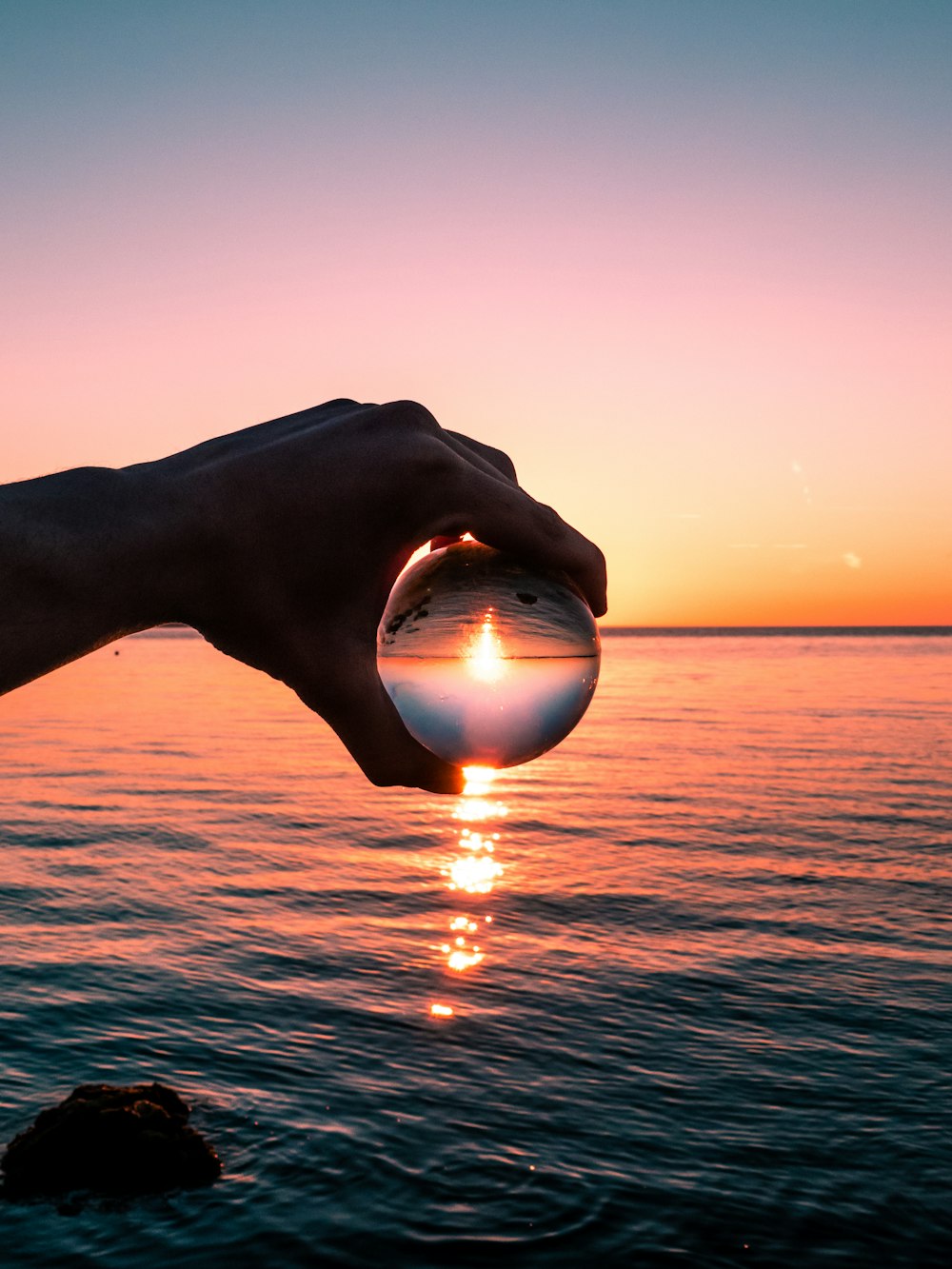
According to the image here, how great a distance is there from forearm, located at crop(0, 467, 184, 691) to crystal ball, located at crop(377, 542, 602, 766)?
66 cm

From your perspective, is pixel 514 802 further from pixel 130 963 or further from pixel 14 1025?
pixel 14 1025

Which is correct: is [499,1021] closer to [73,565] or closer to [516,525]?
[516,525]

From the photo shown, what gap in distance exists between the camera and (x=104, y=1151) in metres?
7.20

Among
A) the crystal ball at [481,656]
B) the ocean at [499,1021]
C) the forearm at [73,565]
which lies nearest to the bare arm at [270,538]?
the forearm at [73,565]

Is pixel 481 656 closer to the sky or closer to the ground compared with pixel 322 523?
closer to the ground

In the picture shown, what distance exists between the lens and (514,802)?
2523 cm

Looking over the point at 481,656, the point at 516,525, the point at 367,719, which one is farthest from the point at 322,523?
the point at 481,656

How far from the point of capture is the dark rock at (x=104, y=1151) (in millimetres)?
7148

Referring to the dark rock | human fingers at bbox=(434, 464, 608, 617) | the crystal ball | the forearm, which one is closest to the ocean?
the dark rock

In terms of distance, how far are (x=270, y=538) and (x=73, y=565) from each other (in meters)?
0.29

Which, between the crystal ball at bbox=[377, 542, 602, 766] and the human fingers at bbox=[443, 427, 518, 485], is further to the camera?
the crystal ball at bbox=[377, 542, 602, 766]

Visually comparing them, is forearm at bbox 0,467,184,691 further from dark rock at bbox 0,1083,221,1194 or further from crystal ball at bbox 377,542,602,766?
dark rock at bbox 0,1083,221,1194

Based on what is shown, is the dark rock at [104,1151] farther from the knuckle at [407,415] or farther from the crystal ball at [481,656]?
the knuckle at [407,415]

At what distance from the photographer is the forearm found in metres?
1.29
